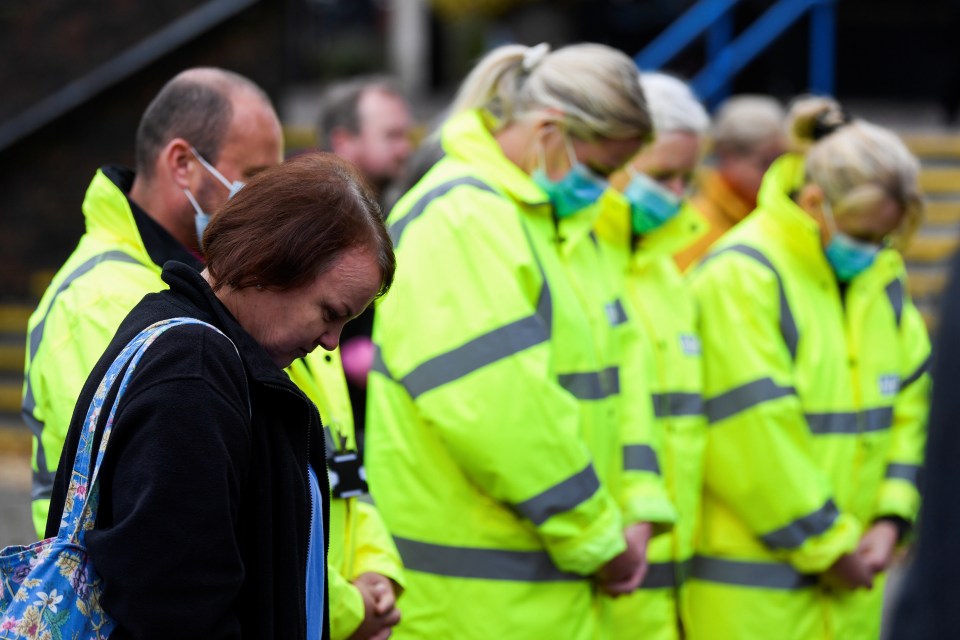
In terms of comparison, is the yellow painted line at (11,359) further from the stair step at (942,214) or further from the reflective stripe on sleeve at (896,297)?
the reflective stripe on sleeve at (896,297)

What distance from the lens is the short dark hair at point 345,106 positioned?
5.37 m

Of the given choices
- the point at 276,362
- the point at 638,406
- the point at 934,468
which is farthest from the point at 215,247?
the point at 638,406

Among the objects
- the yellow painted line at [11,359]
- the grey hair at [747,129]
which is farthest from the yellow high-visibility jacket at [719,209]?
the yellow painted line at [11,359]

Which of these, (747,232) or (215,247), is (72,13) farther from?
(215,247)

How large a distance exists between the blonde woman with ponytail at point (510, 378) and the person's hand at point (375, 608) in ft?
1.40

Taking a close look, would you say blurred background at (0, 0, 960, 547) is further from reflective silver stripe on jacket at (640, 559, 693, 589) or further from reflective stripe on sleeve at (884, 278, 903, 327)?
reflective silver stripe on jacket at (640, 559, 693, 589)

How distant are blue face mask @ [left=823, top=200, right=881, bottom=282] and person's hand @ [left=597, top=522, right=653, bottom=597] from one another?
3.72 feet

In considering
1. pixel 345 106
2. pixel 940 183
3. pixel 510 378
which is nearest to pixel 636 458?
pixel 510 378

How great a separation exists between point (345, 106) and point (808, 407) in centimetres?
221

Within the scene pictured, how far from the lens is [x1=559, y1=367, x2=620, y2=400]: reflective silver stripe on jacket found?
356 cm

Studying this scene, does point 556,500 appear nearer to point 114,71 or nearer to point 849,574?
point 849,574

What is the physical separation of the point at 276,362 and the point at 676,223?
91.4 inches

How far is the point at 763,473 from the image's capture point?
413cm

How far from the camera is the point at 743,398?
4.20 m
